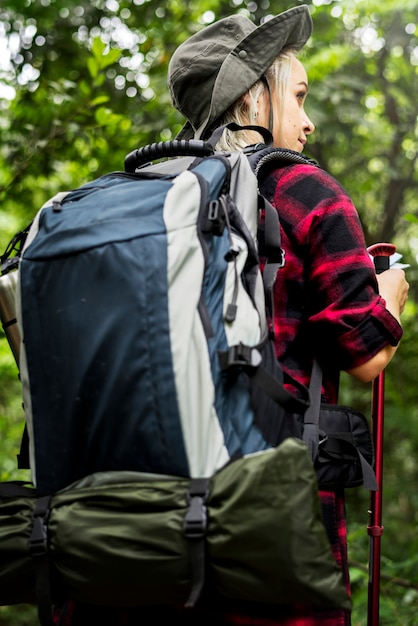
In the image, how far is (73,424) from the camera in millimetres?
1554

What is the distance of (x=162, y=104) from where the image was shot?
4855 mm

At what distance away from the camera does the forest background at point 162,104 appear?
4.14 meters

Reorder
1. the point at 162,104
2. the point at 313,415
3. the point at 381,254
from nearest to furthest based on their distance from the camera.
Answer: the point at 313,415 → the point at 381,254 → the point at 162,104

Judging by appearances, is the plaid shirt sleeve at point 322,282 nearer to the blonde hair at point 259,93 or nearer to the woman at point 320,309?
the woman at point 320,309

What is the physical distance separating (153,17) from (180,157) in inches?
124

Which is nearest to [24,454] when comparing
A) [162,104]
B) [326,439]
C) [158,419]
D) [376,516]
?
[158,419]

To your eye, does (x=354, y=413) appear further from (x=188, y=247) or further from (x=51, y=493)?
(x=51, y=493)

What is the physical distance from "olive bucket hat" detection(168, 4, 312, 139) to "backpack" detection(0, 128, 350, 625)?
494 millimetres

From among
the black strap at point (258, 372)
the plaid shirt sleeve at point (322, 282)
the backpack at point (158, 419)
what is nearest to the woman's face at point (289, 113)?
the plaid shirt sleeve at point (322, 282)

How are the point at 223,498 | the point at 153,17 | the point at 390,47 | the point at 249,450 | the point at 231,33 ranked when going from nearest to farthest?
the point at 223,498
the point at 249,450
the point at 231,33
the point at 153,17
the point at 390,47

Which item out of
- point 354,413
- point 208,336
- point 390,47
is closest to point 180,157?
point 208,336

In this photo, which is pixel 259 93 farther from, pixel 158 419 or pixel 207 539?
pixel 207 539

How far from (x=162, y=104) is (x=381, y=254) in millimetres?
2974

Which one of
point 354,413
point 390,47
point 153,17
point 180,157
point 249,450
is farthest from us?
point 390,47
